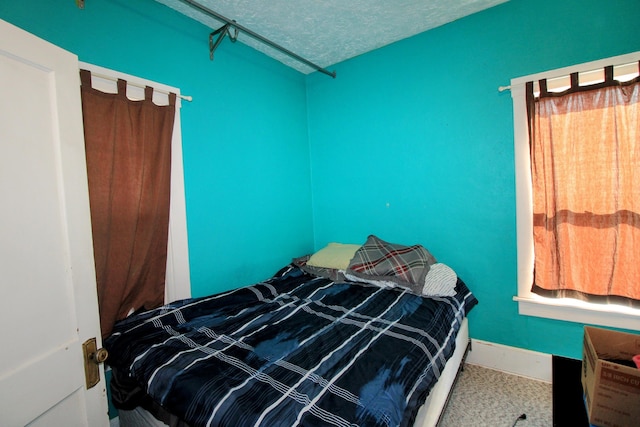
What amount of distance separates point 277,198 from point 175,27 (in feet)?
4.81

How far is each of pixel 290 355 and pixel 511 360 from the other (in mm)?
1818

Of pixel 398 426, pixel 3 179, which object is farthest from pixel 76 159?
pixel 398 426

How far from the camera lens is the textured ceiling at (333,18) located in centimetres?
192

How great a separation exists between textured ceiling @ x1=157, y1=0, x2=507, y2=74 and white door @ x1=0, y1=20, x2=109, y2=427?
117cm

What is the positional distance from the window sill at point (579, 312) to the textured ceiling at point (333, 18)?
2.11m

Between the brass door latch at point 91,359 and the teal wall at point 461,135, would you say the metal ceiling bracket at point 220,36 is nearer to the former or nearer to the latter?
the teal wall at point 461,135

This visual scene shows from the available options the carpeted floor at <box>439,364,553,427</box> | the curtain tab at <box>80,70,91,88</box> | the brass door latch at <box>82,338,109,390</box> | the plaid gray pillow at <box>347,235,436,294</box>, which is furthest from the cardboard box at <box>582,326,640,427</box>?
the curtain tab at <box>80,70,91,88</box>

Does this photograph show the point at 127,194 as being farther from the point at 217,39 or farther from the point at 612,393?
the point at 612,393

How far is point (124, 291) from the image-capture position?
5.39ft

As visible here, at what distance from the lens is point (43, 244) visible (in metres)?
0.95

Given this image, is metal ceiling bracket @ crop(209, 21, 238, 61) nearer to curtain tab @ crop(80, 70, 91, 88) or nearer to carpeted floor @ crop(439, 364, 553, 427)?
curtain tab @ crop(80, 70, 91, 88)

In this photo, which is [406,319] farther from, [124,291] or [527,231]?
[124,291]

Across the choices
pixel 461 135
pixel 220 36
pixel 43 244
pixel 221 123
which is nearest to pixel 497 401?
pixel 461 135

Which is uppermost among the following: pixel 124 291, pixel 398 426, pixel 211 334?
pixel 124 291
